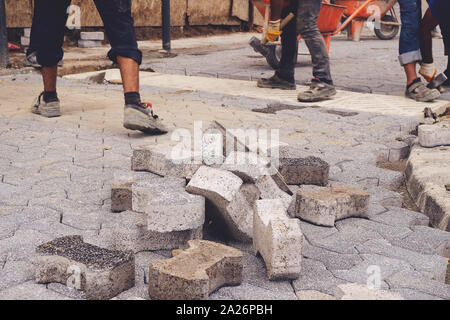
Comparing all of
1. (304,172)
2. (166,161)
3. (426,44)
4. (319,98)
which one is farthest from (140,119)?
(426,44)

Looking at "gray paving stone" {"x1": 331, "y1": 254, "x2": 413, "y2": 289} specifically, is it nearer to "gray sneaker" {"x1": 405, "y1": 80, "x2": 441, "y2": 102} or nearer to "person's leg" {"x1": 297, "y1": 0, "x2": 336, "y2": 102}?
"person's leg" {"x1": 297, "y1": 0, "x2": 336, "y2": 102}

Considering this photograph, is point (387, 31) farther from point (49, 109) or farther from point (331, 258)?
point (331, 258)

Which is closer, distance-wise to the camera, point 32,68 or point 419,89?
point 419,89

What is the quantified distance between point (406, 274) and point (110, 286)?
1.06 metres

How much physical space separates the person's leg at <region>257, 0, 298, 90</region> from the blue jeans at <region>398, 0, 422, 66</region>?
1017mm

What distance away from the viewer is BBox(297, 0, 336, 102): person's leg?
206 inches

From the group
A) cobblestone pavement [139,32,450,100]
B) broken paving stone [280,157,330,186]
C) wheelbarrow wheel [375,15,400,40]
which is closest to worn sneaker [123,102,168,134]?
broken paving stone [280,157,330,186]

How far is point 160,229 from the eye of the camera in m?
2.21

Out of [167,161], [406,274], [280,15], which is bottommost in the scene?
[406,274]

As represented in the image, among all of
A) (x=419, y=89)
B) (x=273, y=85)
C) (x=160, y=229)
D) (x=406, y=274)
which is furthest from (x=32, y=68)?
(x=406, y=274)

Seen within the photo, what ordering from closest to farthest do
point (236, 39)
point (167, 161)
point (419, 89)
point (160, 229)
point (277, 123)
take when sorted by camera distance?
point (160, 229) < point (167, 161) < point (277, 123) < point (419, 89) < point (236, 39)

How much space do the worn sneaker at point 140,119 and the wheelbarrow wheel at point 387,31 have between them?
965 centimetres

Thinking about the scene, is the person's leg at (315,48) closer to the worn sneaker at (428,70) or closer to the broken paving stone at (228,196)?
the worn sneaker at (428,70)
